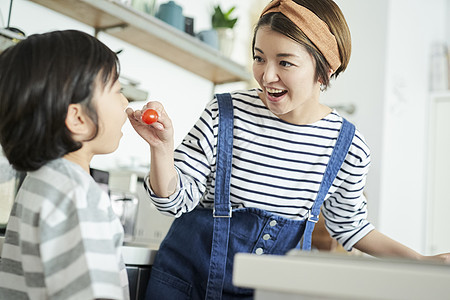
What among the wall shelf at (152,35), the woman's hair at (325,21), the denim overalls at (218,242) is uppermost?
the wall shelf at (152,35)

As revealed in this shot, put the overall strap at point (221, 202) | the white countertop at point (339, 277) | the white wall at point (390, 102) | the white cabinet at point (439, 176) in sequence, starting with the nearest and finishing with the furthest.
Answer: the white countertop at point (339, 277)
the overall strap at point (221, 202)
the white wall at point (390, 102)
the white cabinet at point (439, 176)

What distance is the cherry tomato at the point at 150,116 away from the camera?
3.05 ft

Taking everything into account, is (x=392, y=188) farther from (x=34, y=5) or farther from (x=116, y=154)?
(x=34, y=5)

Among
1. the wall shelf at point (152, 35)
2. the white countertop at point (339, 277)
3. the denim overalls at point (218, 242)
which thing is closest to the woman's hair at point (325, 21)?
the denim overalls at point (218, 242)

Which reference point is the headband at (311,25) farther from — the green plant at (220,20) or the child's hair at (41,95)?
the green plant at (220,20)

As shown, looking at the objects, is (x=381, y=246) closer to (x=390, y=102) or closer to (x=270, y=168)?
(x=270, y=168)

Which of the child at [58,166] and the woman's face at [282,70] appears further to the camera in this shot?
the woman's face at [282,70]

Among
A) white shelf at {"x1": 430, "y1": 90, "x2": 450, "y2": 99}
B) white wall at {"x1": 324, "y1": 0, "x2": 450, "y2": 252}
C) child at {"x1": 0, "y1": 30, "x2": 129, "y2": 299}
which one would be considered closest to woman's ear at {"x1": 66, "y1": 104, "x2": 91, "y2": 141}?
child at {"x1": 0, "y1": 30, "x2": 129, "y2": 299}

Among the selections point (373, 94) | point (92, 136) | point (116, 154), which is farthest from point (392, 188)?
point (92, 136)

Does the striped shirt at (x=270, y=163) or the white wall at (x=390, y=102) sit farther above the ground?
the white wall at (x=390, y=102)

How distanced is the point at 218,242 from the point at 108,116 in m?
0.36

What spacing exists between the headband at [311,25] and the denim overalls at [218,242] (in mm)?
259

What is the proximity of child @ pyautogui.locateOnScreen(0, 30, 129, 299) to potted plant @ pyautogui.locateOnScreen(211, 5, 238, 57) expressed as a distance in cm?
178

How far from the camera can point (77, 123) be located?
819 millimetres
